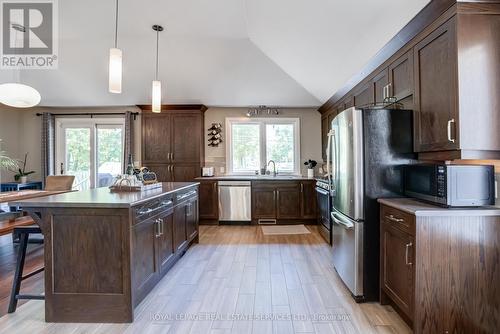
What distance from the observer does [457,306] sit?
5.51 ft

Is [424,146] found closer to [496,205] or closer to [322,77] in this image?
[496,205]

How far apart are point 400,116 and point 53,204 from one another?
2.88 m

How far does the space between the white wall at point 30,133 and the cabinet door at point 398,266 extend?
482 centimetres

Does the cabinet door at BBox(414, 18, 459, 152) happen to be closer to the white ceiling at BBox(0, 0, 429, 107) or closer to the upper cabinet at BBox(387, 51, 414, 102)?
the upper cabinet at BBox(387, 51, 414, 102)

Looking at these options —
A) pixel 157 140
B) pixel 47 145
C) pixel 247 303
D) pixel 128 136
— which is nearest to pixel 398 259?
pixel 247 303

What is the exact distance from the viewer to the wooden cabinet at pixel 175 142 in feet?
17.1

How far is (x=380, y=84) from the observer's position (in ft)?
9.45

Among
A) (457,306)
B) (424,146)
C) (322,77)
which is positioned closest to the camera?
(457,306)

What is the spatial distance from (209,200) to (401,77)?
12.2ft

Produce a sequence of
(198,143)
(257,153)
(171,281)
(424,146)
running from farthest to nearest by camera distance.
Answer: (257,153)
(198,143)
(171,281)
(424,146)

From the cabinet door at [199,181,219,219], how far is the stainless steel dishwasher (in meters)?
0.10

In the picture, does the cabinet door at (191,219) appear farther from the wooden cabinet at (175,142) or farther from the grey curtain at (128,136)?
the grey curtain at (128,136)

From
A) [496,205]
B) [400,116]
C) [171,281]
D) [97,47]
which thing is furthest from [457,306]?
[97,47]

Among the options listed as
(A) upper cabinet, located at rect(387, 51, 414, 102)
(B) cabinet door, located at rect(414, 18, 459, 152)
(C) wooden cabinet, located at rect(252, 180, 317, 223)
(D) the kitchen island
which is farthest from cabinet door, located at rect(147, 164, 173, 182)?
(B) cabinet door, located at rect(414, 18, 459, 152)
